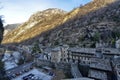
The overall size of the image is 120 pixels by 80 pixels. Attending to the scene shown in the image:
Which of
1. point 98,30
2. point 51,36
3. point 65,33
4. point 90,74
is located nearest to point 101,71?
point 90,74

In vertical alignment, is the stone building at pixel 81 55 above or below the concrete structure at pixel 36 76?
above

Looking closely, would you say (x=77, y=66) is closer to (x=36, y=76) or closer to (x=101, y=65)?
(x=36, y=76)

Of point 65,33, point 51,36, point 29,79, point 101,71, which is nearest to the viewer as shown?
point 101,71

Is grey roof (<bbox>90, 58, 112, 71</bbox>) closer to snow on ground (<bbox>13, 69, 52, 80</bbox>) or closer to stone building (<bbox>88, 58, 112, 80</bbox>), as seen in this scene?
stone building (<bbox>88, 58, 112, 80</bbox>)

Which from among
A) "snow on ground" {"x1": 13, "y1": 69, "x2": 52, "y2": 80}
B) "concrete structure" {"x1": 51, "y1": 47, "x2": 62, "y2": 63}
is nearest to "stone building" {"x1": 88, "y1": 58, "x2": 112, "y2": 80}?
"snow on ground" {"x1": 13, "y1": 69, "x2": 52, "y2": 80}

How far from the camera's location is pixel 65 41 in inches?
3871

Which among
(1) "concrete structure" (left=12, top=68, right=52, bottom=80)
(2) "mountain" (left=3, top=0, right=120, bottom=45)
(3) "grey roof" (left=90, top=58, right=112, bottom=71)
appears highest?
(2) "mountain" (left=3, top=0, right=120, bottom=45)

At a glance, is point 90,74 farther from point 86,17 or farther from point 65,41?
point 86,17

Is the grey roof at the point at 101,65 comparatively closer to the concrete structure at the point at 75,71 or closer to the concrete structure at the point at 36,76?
the concrete structure at the point at 75,71

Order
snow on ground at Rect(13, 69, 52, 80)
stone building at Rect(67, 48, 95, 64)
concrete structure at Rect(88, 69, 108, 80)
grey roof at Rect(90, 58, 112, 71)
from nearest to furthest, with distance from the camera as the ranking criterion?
concrete structure at Rect(88, 69, 108, 80)
grey roof at Rect(90, 58, 112, 71)
snow on ground at Rect(13, 69, 52, 80)
stone building at Rect(67, 48, 95, 64)

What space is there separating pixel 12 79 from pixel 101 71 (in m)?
16.2

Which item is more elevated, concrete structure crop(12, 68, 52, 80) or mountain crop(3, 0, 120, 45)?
mountain crop(3, 0, 120, 45)

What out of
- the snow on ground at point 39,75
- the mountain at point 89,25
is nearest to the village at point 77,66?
the snow on ground at point 39,75

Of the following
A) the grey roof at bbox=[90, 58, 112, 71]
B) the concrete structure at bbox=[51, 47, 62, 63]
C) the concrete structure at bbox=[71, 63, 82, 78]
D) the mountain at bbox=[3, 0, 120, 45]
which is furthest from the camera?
the mountain at bbox=[3, 0, 120, 45]
